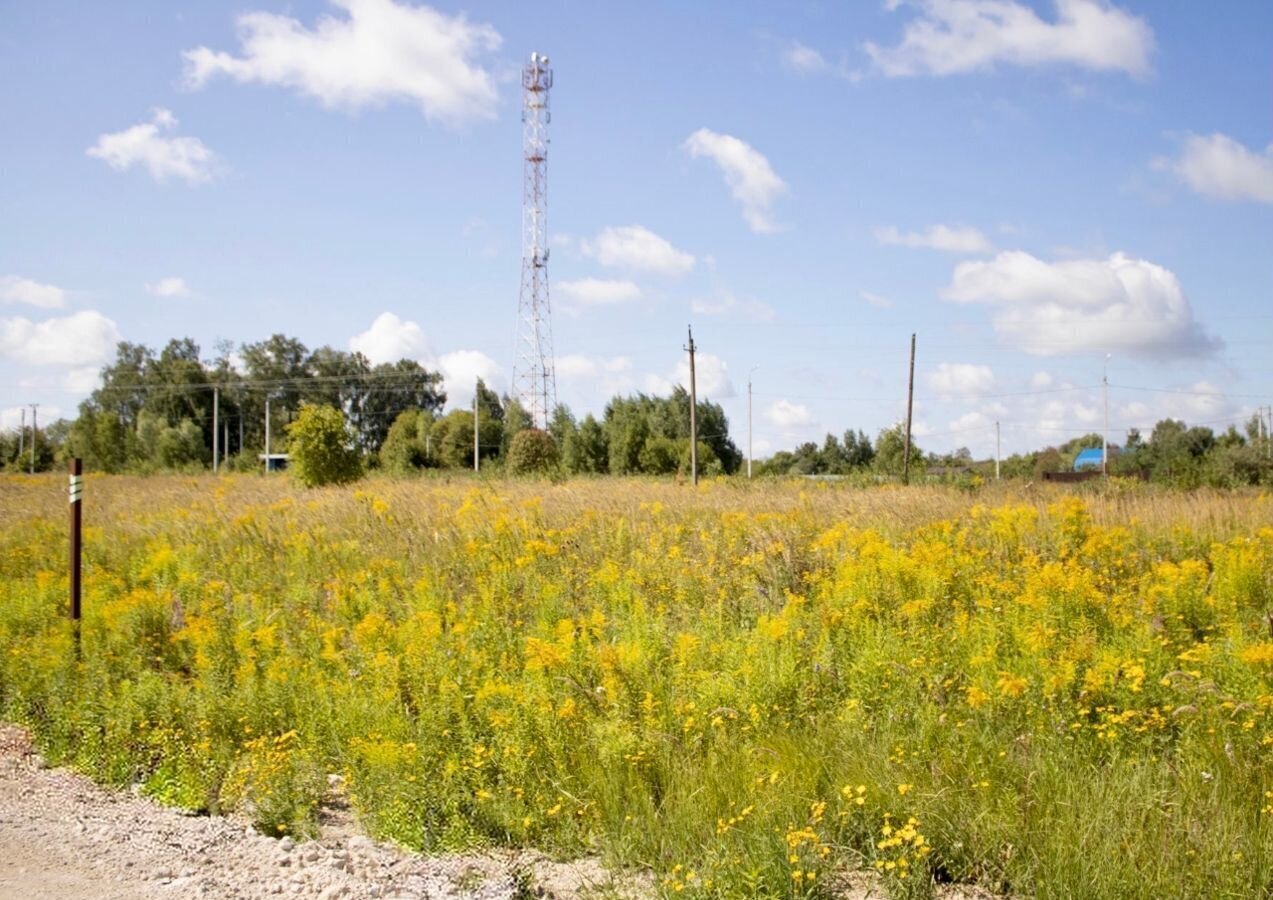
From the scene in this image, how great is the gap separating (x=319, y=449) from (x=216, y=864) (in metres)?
23.1

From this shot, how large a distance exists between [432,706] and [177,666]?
371 cm

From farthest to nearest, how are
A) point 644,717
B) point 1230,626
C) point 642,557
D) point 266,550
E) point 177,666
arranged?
point 266,550 → point 642,557 → point 177,666 → point 1230,626 → point 644,717

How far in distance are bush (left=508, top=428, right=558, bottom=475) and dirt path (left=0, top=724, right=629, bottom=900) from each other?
3478 centimetres

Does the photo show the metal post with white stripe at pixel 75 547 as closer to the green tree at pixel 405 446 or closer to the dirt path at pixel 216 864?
the dirt path at pixel 216 864

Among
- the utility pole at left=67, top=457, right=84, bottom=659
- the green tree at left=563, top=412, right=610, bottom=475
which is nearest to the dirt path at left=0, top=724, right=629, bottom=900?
the utility pole at left=67, top=457, right=84, bottom=659

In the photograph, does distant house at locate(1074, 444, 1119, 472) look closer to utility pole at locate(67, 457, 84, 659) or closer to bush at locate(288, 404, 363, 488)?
bush at locate(288, 404, 363, 488)

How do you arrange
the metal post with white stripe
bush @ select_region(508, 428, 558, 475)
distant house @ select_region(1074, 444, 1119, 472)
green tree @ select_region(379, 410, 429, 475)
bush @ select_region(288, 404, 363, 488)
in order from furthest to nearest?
distant house @ select_region(1074, 444, 1119, 472) < green tree @ select_region(379, 410, 429, 475) < bush @ select_region(508, 428, 558, 475) < bush @ select_region(288, 404, 363, 488) < the metal post with white stripe

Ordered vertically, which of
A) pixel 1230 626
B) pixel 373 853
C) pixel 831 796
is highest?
pixel 1230 626

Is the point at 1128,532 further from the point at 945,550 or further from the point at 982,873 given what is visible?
the point at 982,873

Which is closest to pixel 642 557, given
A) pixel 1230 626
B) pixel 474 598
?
pixel 474 598

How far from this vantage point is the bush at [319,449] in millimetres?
26453

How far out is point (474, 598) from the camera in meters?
9.62

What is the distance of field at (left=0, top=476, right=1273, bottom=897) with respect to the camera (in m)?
4.34

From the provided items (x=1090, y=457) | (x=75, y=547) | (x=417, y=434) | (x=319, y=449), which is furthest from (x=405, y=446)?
(x=1090, y=457)
